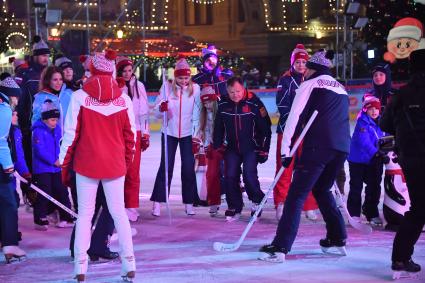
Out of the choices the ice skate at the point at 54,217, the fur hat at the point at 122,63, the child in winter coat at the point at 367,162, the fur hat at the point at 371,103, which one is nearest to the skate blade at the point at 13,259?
the ice skate at the point at 54,217

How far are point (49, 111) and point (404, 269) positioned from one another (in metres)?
3.82

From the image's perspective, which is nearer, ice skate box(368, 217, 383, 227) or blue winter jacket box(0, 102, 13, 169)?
blue winter jacket box(0, 102, 13, 169)

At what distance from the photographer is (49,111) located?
7523 millimetres

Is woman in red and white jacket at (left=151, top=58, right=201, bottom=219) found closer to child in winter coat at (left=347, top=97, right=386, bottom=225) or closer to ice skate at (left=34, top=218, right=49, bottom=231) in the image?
ice skate at (left=34, top=218, right=49, bottom=231)

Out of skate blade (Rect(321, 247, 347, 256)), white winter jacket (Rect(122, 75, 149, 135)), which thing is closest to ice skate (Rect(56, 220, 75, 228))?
white winter jacket (Rect(122, 75, 149, 135))

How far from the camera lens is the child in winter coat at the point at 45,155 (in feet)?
24.8

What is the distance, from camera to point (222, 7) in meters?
33.0

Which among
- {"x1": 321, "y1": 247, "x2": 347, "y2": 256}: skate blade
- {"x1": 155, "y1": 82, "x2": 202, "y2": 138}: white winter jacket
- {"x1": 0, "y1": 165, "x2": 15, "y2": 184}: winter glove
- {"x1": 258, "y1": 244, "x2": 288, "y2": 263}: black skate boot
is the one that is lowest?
{"x1": 321, "y1": 247, "x2": 347, "y2": 256}: skate blade

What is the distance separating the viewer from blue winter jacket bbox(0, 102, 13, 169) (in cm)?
603

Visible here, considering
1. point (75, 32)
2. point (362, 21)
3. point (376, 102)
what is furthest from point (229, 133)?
point (362, 21)

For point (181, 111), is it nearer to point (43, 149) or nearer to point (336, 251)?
point (43, 149)

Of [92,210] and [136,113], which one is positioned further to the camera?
[136,113]

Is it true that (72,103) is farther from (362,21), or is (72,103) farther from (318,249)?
(362,21)

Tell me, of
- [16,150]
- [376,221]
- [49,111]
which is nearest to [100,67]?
[16,150]
